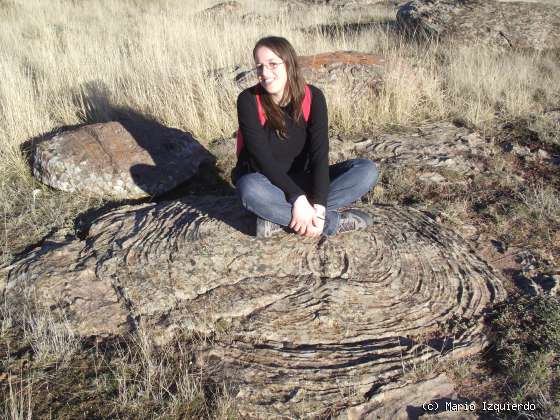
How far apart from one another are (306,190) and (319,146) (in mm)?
341

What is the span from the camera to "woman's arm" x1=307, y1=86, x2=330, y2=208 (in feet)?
9.64

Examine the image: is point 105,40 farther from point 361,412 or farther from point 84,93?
point 361,412

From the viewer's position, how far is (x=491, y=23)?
7.86 metres

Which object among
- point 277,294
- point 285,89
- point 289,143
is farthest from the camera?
point 289,143

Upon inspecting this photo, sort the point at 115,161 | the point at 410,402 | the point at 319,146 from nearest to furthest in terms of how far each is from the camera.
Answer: the point at 410,402 → the point at 319,146 → the point at 115,161

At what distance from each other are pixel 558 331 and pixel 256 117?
2.14m

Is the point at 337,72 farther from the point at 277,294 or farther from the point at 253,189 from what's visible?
the point at 277,294

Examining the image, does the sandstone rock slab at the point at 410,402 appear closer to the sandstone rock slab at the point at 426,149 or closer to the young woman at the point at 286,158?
the young woman at the point at 286,158

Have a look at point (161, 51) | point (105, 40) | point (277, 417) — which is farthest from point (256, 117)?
point (105, 40)

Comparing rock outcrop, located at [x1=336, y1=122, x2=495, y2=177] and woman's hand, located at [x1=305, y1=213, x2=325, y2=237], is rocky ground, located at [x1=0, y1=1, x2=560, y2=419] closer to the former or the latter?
woman's hand, located at [x1=305, y1=213, x2=325, y2=237]

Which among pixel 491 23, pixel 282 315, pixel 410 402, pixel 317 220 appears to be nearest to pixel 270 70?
pixel 317 220

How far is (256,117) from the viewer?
114 inches

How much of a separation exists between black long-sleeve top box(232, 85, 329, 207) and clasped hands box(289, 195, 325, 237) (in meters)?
0.05

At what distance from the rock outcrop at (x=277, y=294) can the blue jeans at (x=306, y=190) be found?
0.60 feet
